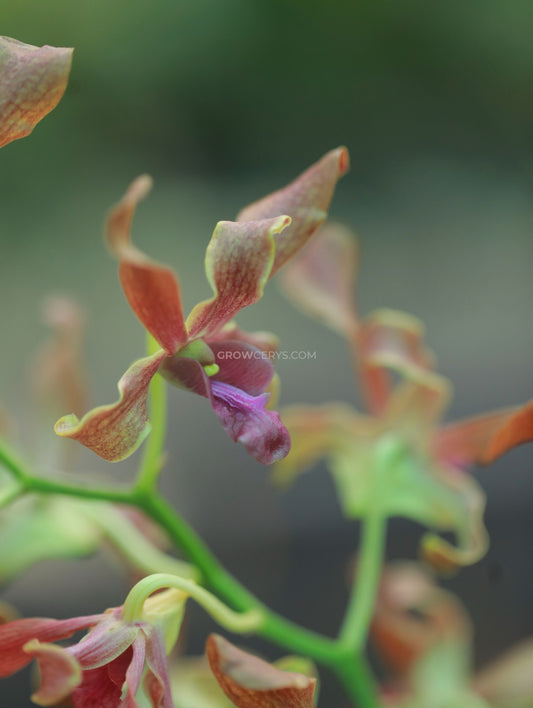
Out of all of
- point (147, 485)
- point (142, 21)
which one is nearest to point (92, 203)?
point (142, 21)

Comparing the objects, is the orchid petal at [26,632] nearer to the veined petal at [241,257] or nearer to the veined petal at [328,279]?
the veined petal at [241,257]

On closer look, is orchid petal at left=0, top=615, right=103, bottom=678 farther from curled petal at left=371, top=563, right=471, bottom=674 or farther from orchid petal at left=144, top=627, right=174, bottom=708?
curled petal at left=371, top=563, right=471, bottom=674

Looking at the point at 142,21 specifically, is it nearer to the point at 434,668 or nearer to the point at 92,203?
the point at 92,203

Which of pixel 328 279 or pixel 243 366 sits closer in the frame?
pixel 243 366

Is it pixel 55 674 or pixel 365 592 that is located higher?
pixel 55 674

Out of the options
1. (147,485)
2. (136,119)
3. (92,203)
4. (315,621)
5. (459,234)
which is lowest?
(459,234)

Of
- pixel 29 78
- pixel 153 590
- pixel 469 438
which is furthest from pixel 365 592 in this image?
pixel 29 78

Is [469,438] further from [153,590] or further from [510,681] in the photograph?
[153,590]
